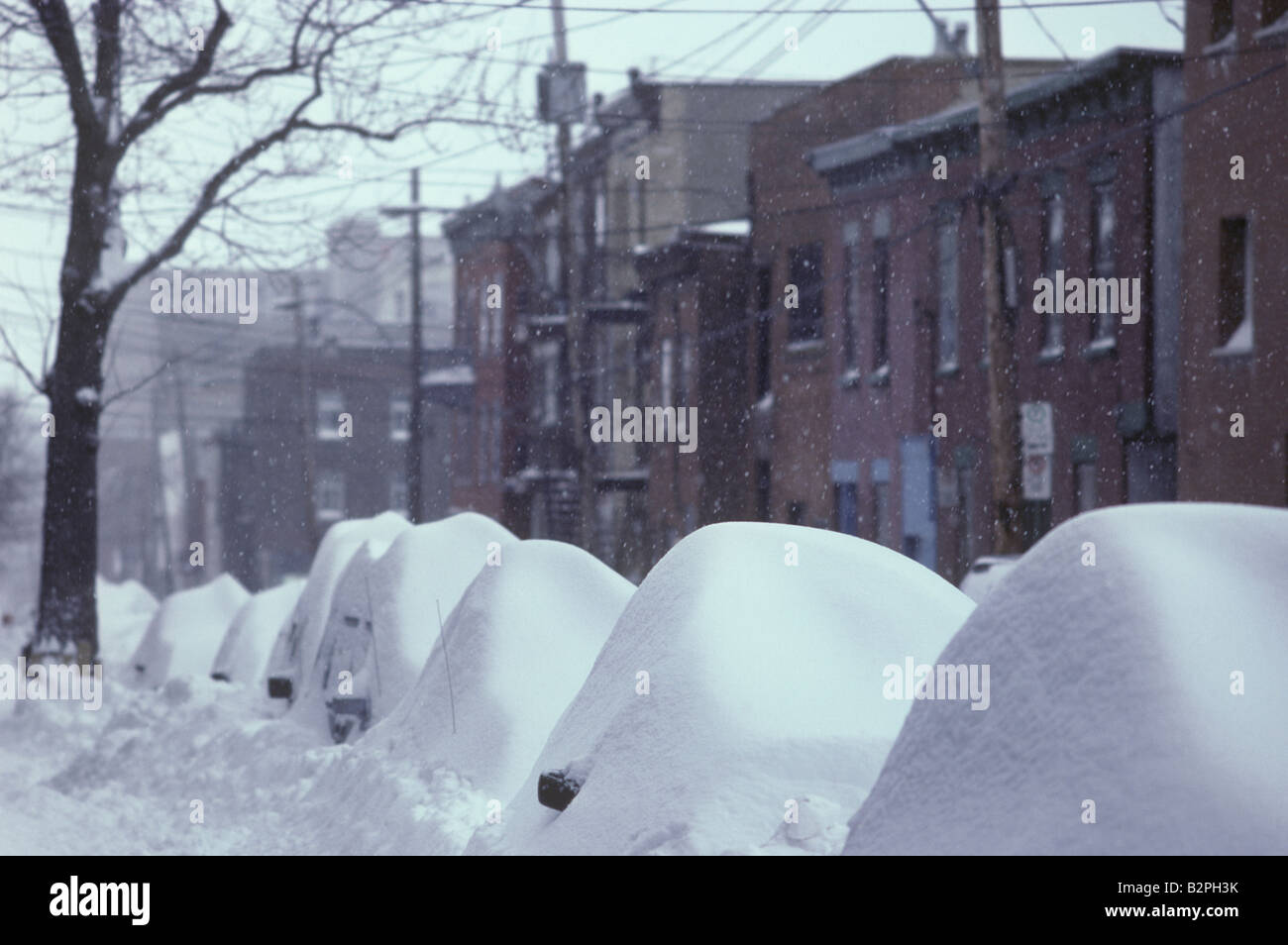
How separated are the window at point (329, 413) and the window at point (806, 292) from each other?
3202 cm

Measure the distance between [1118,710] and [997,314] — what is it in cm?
1447

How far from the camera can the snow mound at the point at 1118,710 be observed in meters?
3.91

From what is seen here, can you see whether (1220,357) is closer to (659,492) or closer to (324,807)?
(324,807)

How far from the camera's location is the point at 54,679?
55.5ft

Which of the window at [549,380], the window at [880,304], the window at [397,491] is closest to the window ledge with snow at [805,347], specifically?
the window at [880,304]

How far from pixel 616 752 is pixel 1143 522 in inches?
84.1

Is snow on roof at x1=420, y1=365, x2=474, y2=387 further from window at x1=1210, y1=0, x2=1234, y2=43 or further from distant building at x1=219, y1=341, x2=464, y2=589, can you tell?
window at x1=1210, y1=0, x2=1234, y2=43

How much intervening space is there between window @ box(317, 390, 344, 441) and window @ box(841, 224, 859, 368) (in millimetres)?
34211

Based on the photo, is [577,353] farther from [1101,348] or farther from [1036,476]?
[1036,476]

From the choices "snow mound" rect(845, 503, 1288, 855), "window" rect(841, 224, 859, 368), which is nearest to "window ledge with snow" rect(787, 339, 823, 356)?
"window" rect(841, 224, 859, 368)

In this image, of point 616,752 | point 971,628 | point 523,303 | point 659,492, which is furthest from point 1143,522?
point 523,303

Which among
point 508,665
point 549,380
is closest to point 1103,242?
point 508,665

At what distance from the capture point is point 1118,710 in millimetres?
4152
